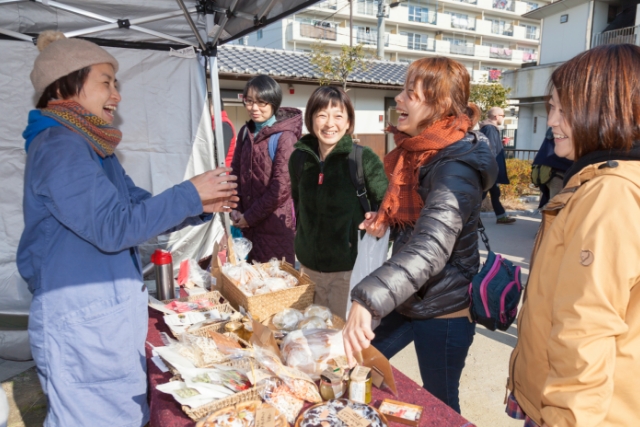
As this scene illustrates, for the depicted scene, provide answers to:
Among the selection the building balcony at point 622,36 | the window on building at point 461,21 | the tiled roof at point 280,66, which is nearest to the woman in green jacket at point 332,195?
the tiled roof at point 280,66

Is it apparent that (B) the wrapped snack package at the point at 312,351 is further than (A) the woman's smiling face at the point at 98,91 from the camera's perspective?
No

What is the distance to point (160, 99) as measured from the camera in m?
3.67

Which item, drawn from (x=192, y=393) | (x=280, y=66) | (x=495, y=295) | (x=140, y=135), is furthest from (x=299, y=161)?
(x=280, y=66)

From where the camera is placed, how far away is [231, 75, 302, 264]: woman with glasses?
9.86 ft

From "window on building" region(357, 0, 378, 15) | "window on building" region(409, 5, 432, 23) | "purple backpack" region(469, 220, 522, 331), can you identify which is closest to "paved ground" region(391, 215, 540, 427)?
"purple backpack" region(469, 220, 522, 331)

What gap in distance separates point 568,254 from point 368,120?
38.3 feet

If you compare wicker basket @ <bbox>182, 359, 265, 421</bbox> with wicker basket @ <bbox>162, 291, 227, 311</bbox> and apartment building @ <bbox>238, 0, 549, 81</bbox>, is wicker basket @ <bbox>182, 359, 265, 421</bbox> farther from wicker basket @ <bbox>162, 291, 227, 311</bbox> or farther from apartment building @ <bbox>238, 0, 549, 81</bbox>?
apartment building @ <bbox>238, 0, 549, 81</bbox>

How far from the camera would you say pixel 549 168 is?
468 cm

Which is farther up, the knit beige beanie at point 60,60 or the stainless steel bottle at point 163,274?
the knit beige beanie at point 60,60

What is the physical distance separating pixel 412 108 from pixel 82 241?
1.28 m

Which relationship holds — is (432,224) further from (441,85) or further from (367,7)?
(367,7)

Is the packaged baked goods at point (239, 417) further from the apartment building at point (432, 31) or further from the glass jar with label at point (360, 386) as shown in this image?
the apartment building at point (432, 31)

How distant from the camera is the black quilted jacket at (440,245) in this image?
3.69 ft

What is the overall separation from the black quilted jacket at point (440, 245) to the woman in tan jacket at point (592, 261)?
0.25m
